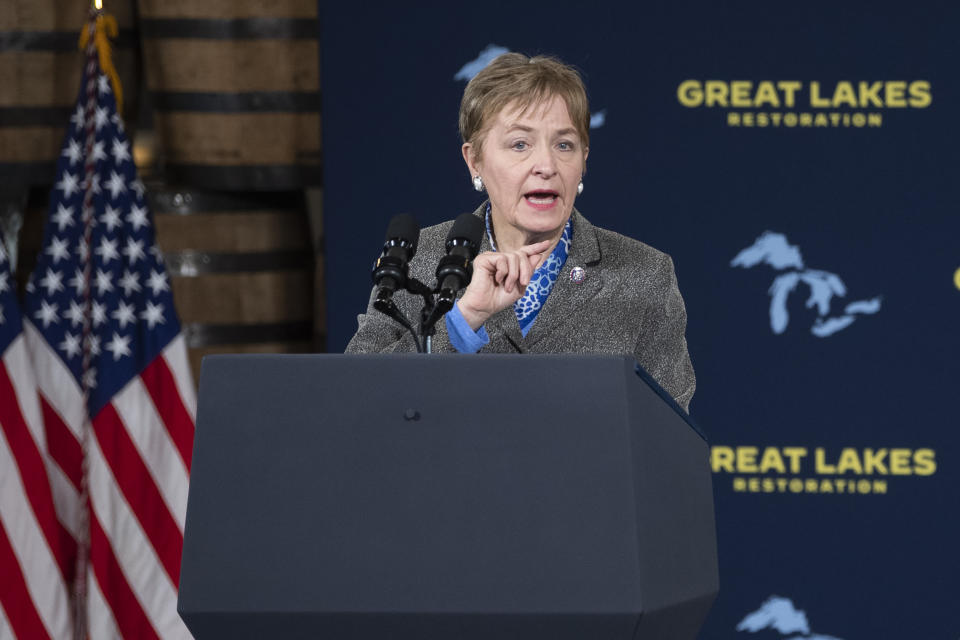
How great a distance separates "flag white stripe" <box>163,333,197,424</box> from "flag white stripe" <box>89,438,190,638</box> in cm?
26

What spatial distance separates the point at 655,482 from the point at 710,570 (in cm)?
27

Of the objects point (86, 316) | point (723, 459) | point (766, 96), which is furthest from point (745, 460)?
point (86, 316)

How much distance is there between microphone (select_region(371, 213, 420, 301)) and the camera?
1454 mm

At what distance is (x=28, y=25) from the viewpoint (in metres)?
3.50

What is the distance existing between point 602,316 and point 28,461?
1.99 metres

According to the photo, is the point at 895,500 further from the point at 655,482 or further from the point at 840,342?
the point at 655,482

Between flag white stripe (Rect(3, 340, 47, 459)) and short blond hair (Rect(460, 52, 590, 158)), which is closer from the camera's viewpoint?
short blond hair (Rect(460, 52, 590, 158))

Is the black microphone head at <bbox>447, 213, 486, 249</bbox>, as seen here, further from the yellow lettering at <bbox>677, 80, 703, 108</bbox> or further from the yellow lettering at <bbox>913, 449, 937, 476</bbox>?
the yellow lettering at <bbox>913, 449, 937, 476</bbox>

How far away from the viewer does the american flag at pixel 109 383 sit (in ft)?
11.1

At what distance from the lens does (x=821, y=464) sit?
3.29m

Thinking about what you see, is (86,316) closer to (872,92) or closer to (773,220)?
(773,220)

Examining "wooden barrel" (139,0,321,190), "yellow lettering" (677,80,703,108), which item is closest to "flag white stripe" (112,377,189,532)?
"wooden barrel" (139,0,321,190)

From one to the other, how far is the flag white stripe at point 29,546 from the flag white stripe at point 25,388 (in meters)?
0.08

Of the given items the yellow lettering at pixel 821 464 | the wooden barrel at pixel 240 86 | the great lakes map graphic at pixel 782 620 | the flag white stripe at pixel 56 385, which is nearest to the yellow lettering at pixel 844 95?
the yellow lettering at pixel 821 464
